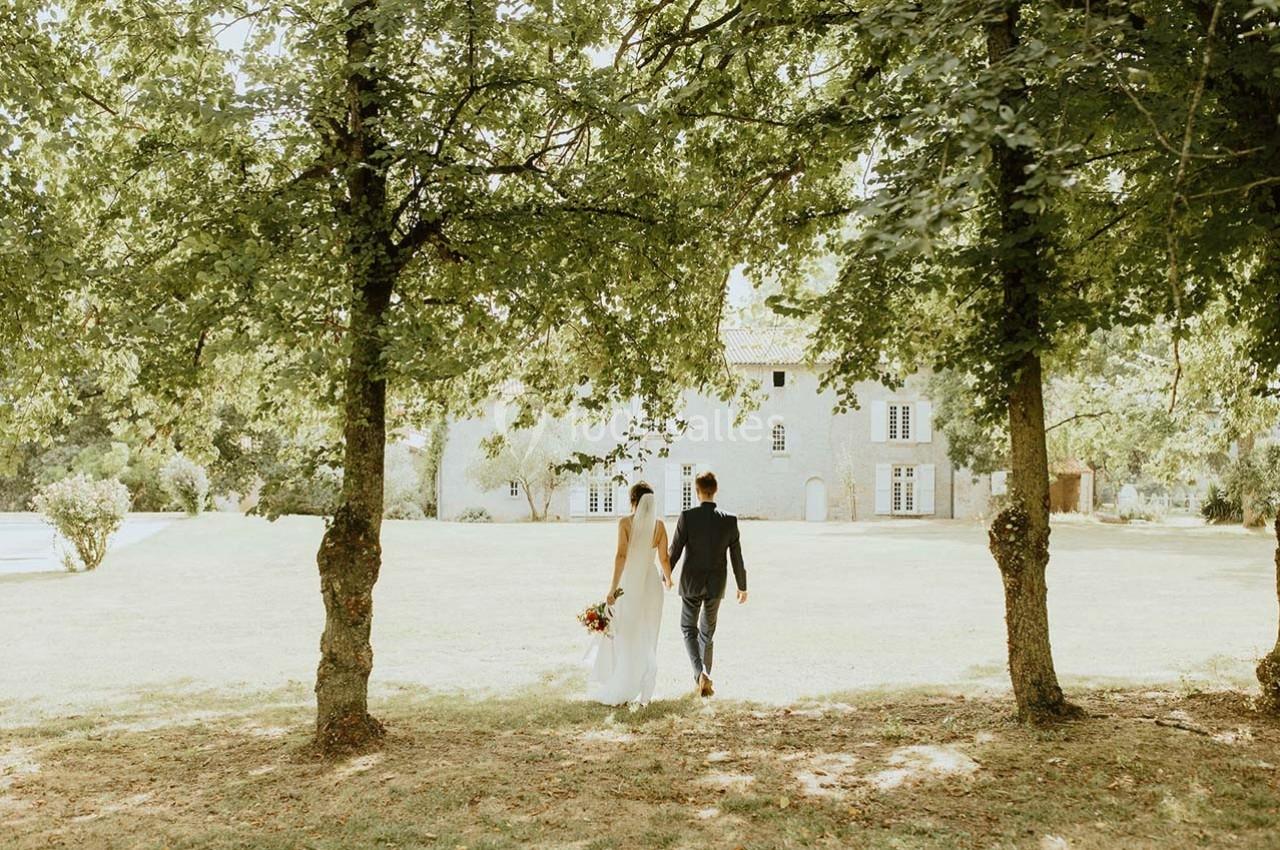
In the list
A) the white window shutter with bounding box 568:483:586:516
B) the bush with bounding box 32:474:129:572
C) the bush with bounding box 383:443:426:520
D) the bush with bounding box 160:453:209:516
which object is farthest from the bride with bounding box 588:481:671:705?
the white window shutter with bounding box 568:483:586:516

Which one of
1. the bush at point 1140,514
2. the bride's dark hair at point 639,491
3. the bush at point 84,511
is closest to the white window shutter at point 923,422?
the bush at point 1140,514

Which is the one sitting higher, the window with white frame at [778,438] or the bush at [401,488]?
the window with white frame at [778,438]

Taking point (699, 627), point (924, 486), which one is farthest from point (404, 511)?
point (699, 627)

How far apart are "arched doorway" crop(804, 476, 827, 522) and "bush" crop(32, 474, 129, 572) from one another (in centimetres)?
3053

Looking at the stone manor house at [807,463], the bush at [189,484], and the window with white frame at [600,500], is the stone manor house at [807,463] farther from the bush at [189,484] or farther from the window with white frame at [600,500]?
the bush at [189,484]

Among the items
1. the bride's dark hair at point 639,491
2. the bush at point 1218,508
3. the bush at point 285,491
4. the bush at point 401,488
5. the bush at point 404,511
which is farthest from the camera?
the bush at point 404,511

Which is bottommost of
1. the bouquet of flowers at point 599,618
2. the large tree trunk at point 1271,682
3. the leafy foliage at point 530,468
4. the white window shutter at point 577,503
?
the large tree trunk at point 1271,682

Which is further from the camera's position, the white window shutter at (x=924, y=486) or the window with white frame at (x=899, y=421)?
the window with white frame at (x=899, y=421)

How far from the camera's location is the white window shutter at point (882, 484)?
45.2 metres

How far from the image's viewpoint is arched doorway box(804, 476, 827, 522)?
45.0 m

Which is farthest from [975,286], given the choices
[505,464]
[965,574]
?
[505,464]

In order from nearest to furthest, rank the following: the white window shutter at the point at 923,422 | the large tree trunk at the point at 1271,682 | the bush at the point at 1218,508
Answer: the large tree trunk at the point at 1271,682 < the bush at the point at 1218,508 < the white window shutter at the point at 923,422

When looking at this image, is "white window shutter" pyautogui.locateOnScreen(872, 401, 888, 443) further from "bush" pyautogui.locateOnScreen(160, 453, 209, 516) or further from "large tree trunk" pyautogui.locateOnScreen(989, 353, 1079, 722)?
"large tree trunk" pyautogui.locateOnScreen(989, 353, 1079, 722)

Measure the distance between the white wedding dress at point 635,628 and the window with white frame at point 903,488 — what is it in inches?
1499
